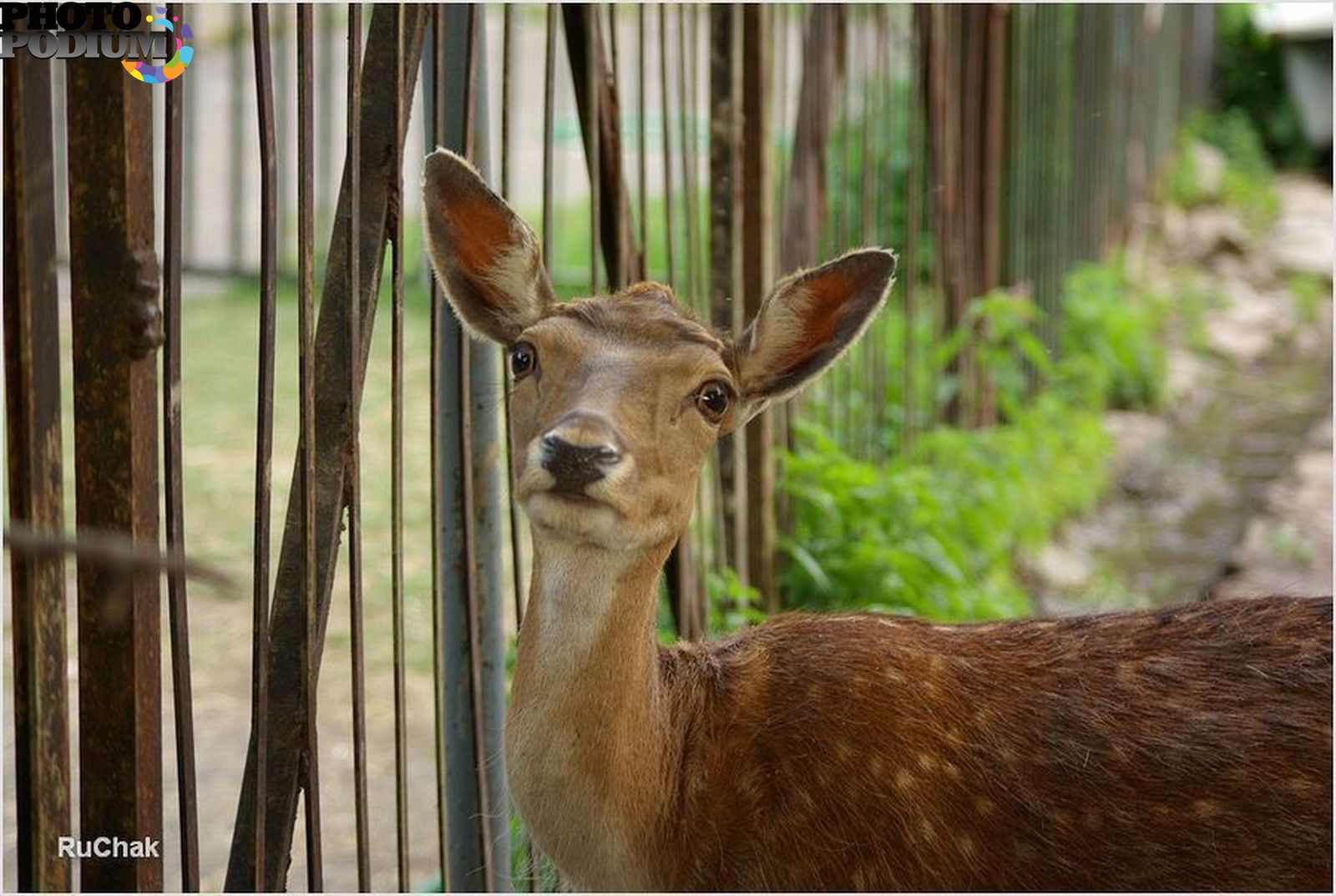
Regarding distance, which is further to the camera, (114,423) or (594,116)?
(594,116)

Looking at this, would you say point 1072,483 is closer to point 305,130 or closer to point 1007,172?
point 1007,172

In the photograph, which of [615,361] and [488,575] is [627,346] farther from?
[488,575]

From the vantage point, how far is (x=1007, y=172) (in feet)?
31.8

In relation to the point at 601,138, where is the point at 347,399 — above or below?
below

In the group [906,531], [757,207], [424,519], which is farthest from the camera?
[424,519]

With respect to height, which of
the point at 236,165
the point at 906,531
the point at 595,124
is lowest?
the point at 906,531

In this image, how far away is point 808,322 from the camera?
386 centimetres

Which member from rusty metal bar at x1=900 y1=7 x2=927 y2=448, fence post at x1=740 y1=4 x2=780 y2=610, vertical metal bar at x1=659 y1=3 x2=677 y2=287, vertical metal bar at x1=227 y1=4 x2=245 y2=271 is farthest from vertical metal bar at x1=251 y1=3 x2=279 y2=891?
vertical metal bar at x1=227 y1=4 x2=245 y2=271

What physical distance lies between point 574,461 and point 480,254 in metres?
0.77

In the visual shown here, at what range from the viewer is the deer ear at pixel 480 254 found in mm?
3729

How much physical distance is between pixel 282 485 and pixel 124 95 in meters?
5.23

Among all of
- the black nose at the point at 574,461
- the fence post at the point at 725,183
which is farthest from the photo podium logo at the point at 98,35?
the fence post at the point at 725,183

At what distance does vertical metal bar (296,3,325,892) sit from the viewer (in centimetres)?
341

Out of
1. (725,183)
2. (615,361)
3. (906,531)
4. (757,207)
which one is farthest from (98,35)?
(906,531)
